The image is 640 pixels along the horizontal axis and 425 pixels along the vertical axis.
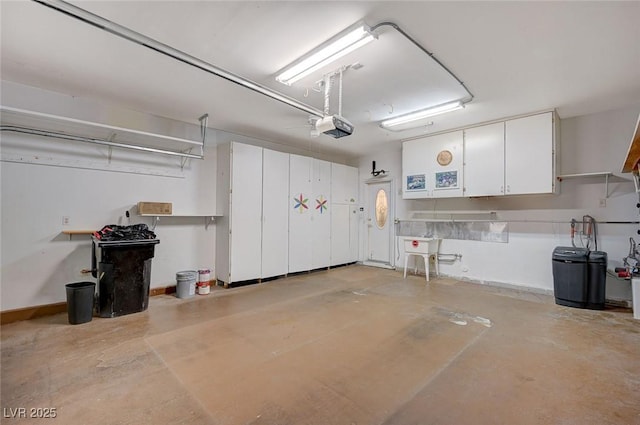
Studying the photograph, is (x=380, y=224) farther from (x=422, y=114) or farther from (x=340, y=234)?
(x=422, y=114)

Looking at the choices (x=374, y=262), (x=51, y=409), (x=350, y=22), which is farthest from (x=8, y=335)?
(x=374, y=262)

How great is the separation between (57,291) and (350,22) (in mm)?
4632

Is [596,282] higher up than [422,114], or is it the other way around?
[422,114]

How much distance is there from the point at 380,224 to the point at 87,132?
5.77 metres

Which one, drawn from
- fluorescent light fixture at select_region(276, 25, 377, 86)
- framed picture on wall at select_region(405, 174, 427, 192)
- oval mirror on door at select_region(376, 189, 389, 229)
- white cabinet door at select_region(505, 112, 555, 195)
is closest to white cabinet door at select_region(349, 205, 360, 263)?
oval mirror on door at select_region(376, 189, 389, 229)

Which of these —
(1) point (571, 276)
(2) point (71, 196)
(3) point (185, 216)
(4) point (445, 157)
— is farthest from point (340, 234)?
(2) point (71, 196)

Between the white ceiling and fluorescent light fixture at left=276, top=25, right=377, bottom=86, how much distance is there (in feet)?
0.21

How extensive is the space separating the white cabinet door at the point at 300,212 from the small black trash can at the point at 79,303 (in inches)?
126

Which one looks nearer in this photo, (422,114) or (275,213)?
(422,114)

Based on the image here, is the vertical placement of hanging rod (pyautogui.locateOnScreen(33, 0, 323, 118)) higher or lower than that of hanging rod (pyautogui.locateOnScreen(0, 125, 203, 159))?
higher

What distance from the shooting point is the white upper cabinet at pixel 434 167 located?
197 inches

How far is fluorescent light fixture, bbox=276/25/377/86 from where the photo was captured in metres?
2.32

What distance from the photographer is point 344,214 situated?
6.84 meters

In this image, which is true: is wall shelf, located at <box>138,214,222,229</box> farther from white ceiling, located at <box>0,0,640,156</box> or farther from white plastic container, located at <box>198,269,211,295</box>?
white ceiling, located at <box>0,0,640,156</box>
